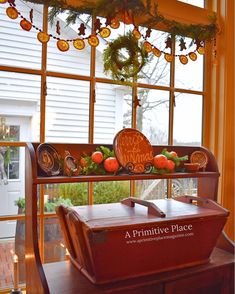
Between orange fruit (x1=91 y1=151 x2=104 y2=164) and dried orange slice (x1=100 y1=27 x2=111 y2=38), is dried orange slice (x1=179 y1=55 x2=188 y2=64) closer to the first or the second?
dried orange slice (x1=100 y1=27 x2=111 y2=38)

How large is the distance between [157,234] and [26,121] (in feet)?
2.85

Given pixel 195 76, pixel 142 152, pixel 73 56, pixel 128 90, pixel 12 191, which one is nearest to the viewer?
pixel 142 152

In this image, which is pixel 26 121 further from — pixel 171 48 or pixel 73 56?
pixel 171 48

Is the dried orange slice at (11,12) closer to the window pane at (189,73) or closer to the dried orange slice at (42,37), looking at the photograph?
the dried orange slice at (42,37)

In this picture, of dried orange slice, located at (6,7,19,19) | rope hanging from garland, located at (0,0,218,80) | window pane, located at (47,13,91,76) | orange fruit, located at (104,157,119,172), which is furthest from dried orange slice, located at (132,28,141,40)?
orange fruit, located at (104,157,119,172)

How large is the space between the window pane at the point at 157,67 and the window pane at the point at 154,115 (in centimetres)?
7


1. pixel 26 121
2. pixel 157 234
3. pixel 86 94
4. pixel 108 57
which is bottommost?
pixel 157 234

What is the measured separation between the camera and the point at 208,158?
159cm

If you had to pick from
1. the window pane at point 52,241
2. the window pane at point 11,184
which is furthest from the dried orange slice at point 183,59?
the window pane at point 52,241

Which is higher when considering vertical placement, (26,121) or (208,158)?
(26,121)

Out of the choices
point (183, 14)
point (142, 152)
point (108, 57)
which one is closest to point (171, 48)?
point (183, 14)

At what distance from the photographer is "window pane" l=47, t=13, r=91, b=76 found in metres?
1.56

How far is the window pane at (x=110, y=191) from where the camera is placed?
1.70 m

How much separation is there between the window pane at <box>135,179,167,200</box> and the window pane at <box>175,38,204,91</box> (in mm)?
666
